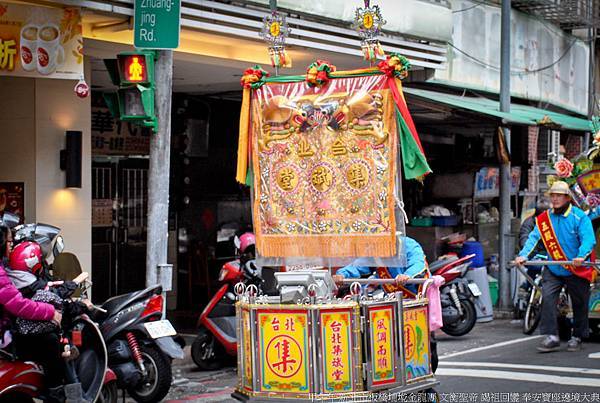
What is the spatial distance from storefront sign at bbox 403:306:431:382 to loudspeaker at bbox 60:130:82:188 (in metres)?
5.55

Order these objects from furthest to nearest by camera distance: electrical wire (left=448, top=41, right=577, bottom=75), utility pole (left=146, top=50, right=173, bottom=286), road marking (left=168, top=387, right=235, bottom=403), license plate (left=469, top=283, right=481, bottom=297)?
electrical wire (left=448, top=41, right=577, bottom=75) < license plate (left=469, top=283, right=481, bottom=297) < utility pole (left=146, top=50, right=173, bottom=286) < road marking (left=168, top=387, right=235, bottom=403)

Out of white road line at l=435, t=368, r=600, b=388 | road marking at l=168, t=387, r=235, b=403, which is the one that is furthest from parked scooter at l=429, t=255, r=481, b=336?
road marking at l=168, t=387, r=235, b=403

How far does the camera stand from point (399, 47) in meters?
16.3

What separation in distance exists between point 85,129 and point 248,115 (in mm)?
4205

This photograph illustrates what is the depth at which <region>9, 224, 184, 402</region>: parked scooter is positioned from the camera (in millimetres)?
9234

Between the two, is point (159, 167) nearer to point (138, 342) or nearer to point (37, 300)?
point (138, 342)

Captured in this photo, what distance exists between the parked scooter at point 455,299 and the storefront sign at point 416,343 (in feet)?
17.7

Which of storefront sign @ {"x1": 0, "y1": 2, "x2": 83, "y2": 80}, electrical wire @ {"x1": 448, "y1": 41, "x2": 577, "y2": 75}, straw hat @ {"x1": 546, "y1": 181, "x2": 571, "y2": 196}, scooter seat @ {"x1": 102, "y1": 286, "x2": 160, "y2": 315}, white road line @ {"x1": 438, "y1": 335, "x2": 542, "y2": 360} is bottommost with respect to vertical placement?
white road line @ {"x1": 438, "y1": 335, "x2": 542, "y2": 360}

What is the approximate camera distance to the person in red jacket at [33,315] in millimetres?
7719

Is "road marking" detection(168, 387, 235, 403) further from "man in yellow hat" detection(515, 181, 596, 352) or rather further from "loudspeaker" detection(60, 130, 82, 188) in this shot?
"man in yellow hat" detection(515, 181, 596, 352)

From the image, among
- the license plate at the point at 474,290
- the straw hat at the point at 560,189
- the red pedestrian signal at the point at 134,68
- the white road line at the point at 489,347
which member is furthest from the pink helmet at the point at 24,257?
the license plate at the point at 474,290

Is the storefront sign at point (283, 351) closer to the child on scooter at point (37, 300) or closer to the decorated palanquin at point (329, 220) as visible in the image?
the decorated palanquin at point (329, 220)

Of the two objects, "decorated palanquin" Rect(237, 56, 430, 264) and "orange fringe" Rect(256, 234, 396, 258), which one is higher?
"decorated palanquin" Rect(237, 56, 430, 264)

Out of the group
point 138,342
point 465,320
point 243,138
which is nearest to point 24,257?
point 138,342
